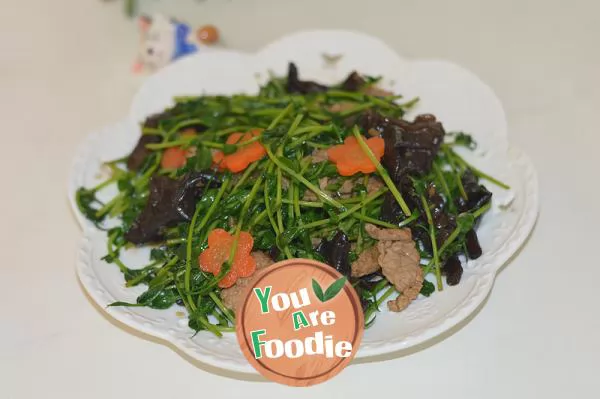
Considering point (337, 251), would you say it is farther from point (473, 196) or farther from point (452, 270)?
point (473, 196)

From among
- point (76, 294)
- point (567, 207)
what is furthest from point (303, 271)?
point (567, 207)

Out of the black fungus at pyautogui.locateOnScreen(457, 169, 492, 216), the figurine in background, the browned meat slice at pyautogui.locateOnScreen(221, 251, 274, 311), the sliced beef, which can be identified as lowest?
the browned meat slice at pyautogui.locateOnScreen(221, 251, 274, 311)

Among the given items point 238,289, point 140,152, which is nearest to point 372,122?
point 238,289

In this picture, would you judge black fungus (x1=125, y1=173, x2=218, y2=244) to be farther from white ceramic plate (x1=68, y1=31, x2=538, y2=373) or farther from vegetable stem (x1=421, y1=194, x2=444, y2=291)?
vegetable stem (x1=421, y1=194, x2=444, y2=291)

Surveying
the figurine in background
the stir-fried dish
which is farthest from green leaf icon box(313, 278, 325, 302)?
the figurine in background

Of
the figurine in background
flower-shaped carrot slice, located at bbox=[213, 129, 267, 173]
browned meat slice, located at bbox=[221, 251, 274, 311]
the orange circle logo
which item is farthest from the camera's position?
the figurine in background

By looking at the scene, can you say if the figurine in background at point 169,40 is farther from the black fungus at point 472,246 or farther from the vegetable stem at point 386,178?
the black fungus at point 472,246
